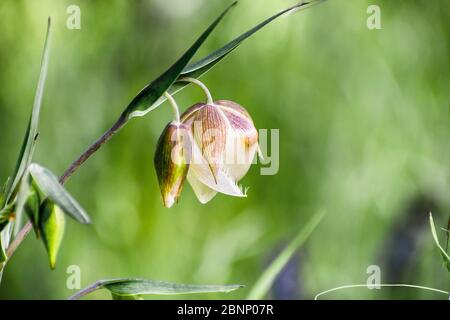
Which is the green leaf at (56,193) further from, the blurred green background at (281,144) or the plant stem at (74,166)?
the blurred green background at (281,144)

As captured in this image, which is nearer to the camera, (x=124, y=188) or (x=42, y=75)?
(x=42, y=75)

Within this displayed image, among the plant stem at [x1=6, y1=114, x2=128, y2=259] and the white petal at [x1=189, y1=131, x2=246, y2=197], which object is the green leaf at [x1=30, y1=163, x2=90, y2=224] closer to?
the plant stem at [x1=6, y1=114, x2=128, y2=259]

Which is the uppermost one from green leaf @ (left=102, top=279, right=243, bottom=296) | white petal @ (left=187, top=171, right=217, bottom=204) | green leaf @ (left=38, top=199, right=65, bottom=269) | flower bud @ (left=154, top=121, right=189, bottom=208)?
flower bud @ (left=154, top=121, right=189, bottom=208)

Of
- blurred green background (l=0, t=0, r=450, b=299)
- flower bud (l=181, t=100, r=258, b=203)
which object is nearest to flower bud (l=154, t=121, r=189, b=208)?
flower bud (l=181, t=100, r=258, b=203)

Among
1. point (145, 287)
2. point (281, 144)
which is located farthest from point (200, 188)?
point (281, 144)

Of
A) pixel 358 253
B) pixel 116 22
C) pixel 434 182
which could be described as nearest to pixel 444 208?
pixel 434 182

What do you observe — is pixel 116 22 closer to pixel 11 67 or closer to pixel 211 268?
pixel 11 67
